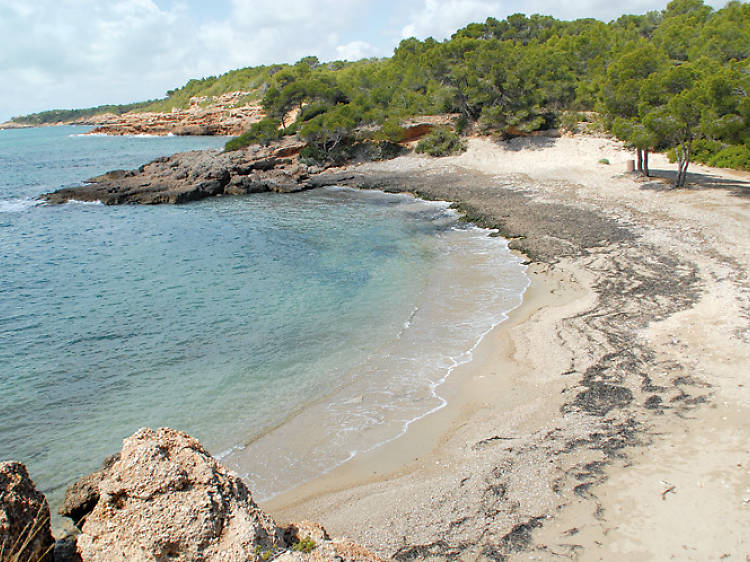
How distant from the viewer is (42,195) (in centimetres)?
4131

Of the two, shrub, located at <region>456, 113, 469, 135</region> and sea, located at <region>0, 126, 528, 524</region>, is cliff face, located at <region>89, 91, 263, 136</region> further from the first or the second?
sea, located at <region>0, 126, 528, 524</region>

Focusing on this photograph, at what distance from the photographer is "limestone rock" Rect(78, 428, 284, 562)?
13.7 feet

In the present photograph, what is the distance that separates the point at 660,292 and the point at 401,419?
374 inches

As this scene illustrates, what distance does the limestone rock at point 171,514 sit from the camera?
13.7 feet

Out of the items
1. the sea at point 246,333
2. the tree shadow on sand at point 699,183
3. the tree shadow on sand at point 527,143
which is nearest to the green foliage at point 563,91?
the tree shadow on sand at point 527,143

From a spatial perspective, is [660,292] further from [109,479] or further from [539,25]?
[539,25]

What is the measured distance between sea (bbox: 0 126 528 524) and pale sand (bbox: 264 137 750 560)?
998 millimetres

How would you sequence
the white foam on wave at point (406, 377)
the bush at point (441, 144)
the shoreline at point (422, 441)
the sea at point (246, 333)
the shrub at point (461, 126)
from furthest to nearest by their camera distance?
the shrub at point (461, 126) < the bush at point (441, 144) < the sea at point (246, 333) < the white foam on wave at point (406, 377) < the shoreline at point (422, 441)

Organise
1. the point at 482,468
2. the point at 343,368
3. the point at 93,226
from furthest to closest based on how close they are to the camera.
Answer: the point at 93,226, the point at 343,368, the point at 482,468

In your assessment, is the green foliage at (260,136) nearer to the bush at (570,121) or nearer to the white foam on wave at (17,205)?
the white foam on wave at (17,205)

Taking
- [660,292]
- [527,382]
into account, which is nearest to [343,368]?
[527,382]

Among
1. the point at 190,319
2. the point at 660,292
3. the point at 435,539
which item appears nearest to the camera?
the point at 435,539

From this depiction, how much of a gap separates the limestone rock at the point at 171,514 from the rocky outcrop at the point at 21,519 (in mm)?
324

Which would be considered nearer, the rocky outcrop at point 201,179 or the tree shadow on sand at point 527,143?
the rocky outcrop at point 201,179
